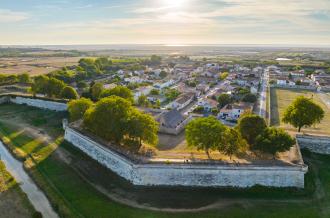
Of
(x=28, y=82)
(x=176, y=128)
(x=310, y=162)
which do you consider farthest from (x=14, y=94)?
(x=310, y=162)

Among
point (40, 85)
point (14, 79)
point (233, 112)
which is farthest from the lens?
point (14, 79)

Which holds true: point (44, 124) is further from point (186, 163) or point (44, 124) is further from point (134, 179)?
point (186, 163)

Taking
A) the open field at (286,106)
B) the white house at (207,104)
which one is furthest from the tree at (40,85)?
the open field at (286,106)

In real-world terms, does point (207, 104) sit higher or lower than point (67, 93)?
lower

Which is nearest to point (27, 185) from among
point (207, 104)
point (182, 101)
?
point (182, 101)

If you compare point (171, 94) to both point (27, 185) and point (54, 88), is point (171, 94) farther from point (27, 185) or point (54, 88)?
point (27, 185)

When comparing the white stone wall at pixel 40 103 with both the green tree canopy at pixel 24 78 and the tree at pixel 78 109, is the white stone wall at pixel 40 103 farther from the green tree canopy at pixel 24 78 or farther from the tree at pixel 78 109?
the green tree canopy at pixel 24 78
